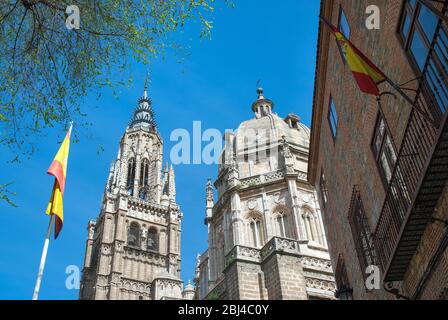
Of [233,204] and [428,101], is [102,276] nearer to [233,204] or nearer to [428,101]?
[233,204]

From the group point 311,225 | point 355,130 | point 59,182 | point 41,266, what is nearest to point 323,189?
point 355,130

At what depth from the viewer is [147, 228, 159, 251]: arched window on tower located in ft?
250

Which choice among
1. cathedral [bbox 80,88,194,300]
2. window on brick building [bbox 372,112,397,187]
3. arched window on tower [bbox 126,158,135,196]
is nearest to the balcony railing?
window on brick building [bbox 372,112,397,187]

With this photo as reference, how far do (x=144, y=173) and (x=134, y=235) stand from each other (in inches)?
540

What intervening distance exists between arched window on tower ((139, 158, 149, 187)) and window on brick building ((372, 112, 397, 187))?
247 feet

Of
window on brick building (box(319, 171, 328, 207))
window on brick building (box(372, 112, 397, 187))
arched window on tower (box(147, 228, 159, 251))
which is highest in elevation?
arched window on tower (box(147, 228, 159, 251))

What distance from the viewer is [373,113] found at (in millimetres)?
11695

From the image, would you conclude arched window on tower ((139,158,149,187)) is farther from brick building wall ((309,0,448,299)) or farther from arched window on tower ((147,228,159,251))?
brick building wall ((309,0,448,299))

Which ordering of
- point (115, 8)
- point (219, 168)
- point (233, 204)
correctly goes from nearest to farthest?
point (115, 8)
point (233, 204)
point (219, 168)

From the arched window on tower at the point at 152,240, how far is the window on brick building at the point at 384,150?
67147 millimetres
